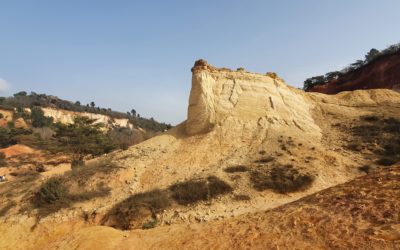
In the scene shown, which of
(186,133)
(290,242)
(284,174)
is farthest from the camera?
(186,133)

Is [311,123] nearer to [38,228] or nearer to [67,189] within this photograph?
[67,189]

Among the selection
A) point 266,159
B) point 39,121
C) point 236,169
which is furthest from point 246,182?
point 39,121

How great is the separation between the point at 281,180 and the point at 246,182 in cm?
160

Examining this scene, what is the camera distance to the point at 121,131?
266 ft

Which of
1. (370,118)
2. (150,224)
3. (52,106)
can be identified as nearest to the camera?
(150,224)

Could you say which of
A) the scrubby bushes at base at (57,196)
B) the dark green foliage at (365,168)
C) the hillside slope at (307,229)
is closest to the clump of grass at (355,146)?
the dark green foliage at (365,168)

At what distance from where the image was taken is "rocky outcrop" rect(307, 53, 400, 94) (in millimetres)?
36875

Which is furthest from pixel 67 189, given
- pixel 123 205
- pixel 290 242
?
pixel 290 242

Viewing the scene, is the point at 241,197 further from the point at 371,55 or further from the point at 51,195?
the point at 371,55

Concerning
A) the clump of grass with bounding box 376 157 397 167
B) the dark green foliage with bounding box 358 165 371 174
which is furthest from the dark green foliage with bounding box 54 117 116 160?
the clump of grass with bounding box 376 157 397 167

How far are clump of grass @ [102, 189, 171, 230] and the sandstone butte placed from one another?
233mm

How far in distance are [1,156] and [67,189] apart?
1258 inches

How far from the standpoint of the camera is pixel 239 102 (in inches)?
831

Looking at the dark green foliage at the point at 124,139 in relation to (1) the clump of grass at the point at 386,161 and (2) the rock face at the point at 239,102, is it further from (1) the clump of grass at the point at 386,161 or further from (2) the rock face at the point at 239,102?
(1) the clump of grass at the point at 386,161
